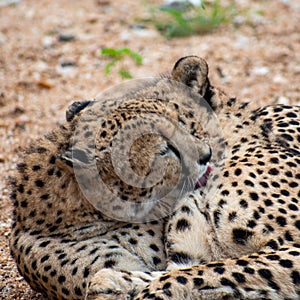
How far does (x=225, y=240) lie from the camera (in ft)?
12.9

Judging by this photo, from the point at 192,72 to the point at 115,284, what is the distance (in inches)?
60.4

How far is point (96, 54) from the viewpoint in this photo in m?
7.61

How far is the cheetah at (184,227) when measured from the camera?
3578mm

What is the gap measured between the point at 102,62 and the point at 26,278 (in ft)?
12.1

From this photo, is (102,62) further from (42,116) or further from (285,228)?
(285,228)

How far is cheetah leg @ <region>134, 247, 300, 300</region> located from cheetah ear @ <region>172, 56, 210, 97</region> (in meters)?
1.30

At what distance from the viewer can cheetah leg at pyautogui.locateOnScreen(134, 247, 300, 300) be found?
3506 mm

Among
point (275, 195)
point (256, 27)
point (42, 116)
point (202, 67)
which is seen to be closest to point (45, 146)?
point (202, 67)

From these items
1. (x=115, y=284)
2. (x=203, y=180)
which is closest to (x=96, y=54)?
(x=203, y=180)

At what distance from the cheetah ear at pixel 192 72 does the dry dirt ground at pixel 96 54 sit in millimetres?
1895

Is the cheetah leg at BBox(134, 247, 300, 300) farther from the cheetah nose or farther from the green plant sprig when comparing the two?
the green plant sprig

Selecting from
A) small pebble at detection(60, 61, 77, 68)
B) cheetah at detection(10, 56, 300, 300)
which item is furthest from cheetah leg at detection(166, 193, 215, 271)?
small pebble at detection(60, 61, 77, 68)

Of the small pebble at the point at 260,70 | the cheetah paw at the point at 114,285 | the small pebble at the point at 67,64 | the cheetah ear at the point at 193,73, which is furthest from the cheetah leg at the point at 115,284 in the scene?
the small pebble at the point at 67,64

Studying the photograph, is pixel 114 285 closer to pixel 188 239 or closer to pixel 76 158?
pixel 188 239
